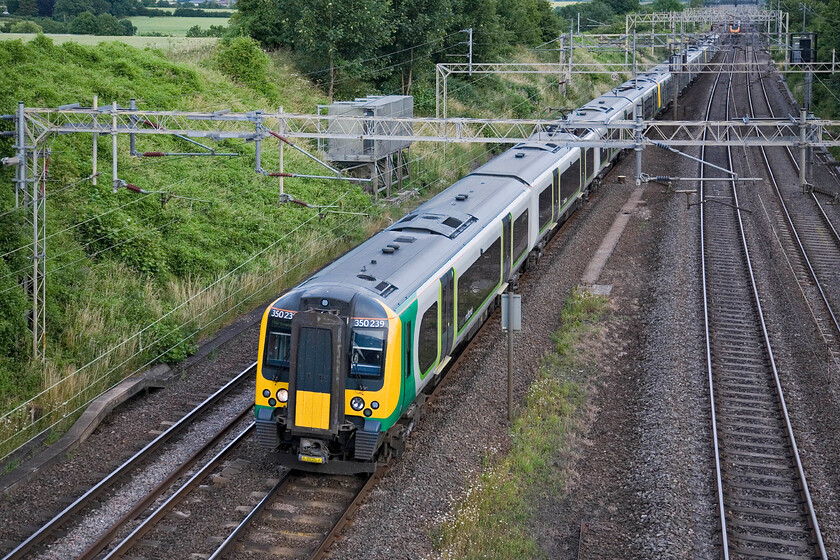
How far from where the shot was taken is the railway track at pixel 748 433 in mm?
11688

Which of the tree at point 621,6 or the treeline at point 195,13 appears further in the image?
the tree at point 621,6

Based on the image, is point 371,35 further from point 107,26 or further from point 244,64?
point 107,26

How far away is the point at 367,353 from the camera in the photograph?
12.1 meters

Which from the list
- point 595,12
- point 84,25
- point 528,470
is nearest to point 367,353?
point 528,470

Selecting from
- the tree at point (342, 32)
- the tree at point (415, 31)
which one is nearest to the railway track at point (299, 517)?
the tree at point (342, 32)

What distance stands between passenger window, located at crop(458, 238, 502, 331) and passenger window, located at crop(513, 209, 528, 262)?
1.51 meters

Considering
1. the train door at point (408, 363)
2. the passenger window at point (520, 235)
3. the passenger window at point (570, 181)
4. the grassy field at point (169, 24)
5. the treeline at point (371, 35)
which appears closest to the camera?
the train door at point (408, 363)

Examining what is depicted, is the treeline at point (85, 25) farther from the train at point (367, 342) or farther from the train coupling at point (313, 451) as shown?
the train coupling at point (313, 451)

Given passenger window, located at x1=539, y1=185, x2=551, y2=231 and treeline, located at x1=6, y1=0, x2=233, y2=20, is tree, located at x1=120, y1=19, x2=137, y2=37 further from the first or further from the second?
passenger window, located at x1=539, y1=185, x2=551, y2=231

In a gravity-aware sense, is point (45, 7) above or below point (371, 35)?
above

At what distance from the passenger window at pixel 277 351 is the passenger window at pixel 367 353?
0.86m

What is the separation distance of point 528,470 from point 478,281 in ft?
14.7

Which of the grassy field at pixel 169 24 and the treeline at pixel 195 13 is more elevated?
the treeline at pixel 195 13

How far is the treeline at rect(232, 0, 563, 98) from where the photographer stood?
38.3 meters
